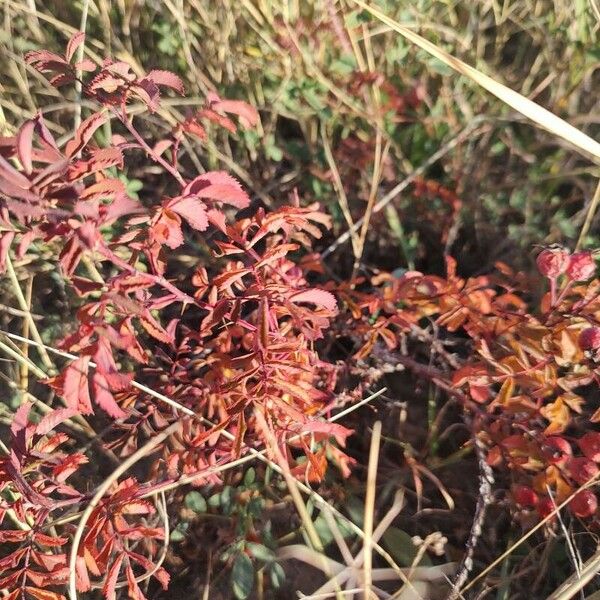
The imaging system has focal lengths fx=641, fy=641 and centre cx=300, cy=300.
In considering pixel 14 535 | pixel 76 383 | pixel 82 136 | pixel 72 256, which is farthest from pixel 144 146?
pixel 14 535

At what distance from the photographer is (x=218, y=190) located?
737 millimetres

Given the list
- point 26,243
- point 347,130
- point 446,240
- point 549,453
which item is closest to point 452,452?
point 549,453

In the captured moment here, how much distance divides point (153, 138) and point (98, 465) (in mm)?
751

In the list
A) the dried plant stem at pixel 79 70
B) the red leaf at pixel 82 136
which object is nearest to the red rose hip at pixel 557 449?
the red leaf at pixel 82 136

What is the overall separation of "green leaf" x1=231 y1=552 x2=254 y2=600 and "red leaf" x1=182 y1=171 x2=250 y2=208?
527mm

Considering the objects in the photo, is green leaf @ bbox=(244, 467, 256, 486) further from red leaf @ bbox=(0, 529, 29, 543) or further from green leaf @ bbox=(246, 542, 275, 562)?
red leaf @ bbox=(0, 529, 29, 543)

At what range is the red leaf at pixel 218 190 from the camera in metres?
0.73

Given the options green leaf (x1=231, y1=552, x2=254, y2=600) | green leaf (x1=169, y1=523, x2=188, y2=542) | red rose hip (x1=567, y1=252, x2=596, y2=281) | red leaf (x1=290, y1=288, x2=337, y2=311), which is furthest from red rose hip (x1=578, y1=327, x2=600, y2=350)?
green leaf (x1=169, y1=523, x2=188, y2=542)

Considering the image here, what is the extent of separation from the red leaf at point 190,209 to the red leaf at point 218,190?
2cm

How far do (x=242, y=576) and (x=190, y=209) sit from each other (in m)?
0.55

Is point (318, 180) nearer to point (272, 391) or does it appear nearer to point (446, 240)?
point (446, 240)

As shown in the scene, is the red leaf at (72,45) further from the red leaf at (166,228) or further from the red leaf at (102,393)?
the red leaf at (102,393)

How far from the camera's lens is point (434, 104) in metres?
1.45

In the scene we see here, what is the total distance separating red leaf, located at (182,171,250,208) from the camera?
732mm
